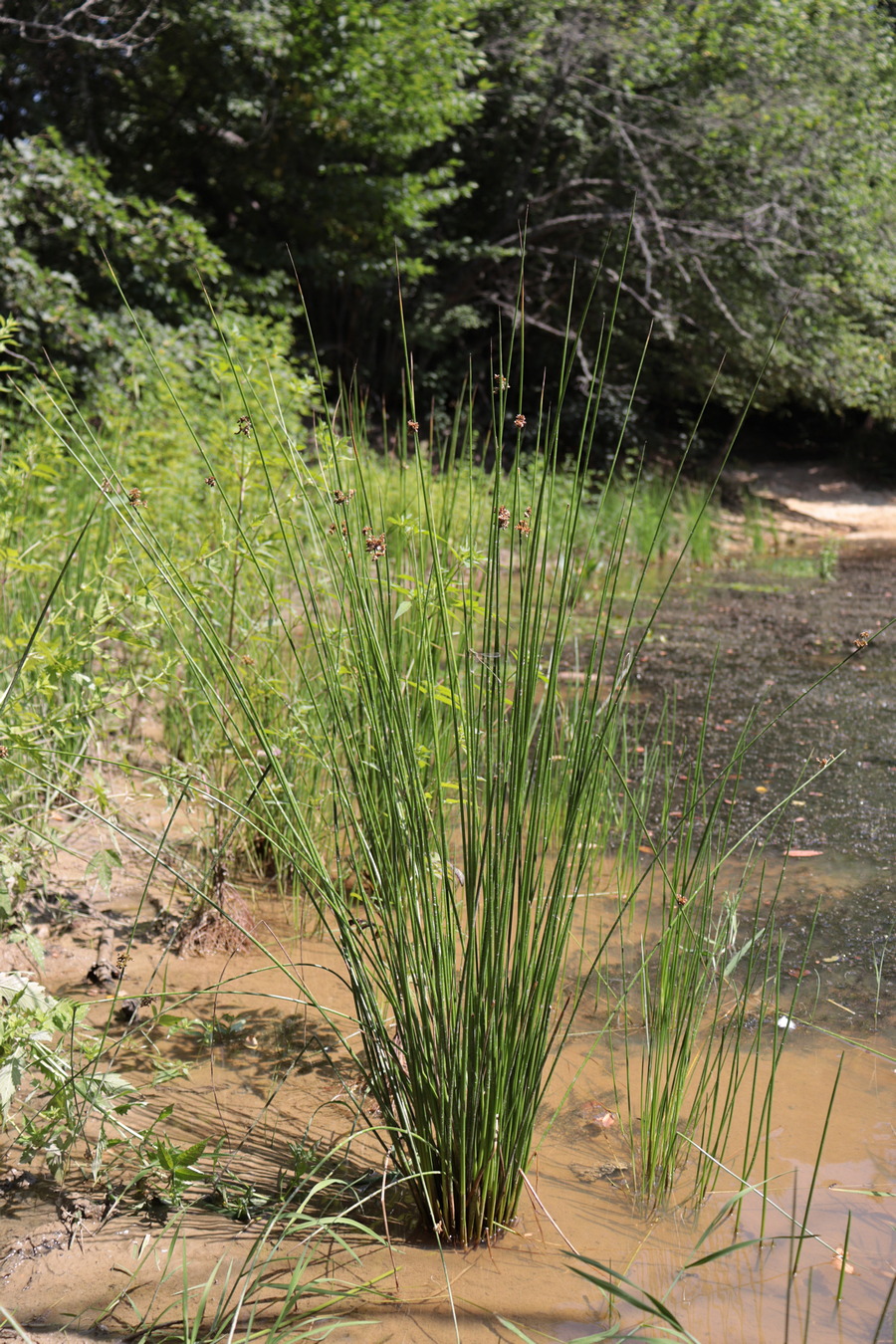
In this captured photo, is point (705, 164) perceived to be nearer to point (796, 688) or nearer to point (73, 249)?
point (73, 249)

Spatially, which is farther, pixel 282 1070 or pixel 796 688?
pixel 796 688

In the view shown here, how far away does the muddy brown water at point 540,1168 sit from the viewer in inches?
52.7

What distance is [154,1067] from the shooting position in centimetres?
189

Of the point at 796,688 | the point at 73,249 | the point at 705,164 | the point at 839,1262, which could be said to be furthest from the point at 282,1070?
the point at 705,164

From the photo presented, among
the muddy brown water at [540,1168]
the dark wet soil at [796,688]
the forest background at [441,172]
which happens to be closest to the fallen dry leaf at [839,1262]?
the muddy brown water at [540,1168]

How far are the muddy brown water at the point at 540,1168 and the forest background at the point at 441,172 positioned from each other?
5.46m

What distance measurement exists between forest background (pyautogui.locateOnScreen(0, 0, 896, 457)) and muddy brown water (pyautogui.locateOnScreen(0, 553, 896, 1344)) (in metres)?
5.46

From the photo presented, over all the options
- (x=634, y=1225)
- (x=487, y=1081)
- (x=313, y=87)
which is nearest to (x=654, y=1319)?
(x=634, y=1225)

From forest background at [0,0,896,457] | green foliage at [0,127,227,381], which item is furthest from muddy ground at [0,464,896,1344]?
green foliage at [0,127,227,381]

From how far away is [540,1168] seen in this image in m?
1.68

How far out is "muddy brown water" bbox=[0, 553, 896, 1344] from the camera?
134 centimetres

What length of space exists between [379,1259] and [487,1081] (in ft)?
0.97

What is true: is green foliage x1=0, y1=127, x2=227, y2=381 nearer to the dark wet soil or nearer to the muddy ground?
the dark wet soil

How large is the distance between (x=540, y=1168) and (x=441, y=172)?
364 inches
